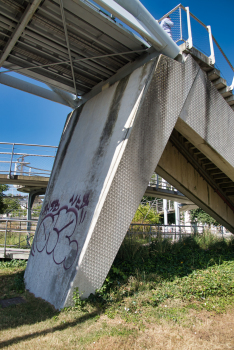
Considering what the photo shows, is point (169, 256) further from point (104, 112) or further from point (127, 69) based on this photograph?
point (127, 69)

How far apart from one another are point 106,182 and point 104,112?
233 centimetres

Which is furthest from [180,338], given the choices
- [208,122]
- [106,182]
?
[208,122]

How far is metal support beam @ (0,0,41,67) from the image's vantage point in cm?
474

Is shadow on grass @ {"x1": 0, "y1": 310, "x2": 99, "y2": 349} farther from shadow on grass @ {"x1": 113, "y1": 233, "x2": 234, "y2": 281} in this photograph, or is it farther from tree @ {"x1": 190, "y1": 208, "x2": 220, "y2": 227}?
tree @ {"x1": 190, "y1": 208, "x2": 220, "y2": 227}

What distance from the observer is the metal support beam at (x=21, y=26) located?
4.74 metres

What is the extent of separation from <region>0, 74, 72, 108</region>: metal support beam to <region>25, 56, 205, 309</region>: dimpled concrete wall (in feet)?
7.75

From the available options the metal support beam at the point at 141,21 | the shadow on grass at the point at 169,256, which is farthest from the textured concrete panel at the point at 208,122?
the shadow on grass at the point at 169,256

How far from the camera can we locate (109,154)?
566 centimetres

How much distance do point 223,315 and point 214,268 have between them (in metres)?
2.08

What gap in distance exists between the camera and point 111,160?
5477mm

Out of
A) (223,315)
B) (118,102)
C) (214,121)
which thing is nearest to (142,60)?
(118,102)

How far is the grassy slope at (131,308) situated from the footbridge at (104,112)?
39 cm

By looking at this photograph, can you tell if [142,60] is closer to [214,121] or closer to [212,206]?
[214,121]

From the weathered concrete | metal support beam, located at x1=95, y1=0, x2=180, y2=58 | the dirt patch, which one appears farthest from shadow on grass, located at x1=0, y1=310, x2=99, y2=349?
metal support beam, located at x1=95, y1=0, x2=180, y2=58
